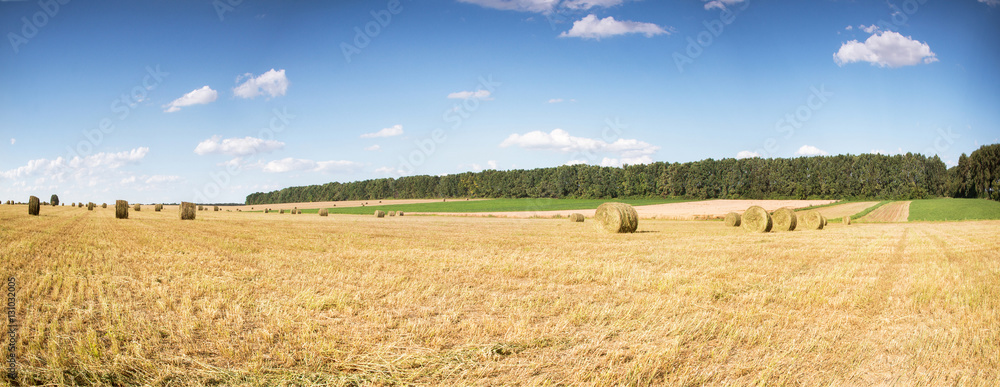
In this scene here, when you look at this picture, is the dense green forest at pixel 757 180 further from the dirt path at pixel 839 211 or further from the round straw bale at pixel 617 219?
the round straw bale at pixel 617 219

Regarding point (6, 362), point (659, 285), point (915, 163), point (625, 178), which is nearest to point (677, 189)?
point (625, 178)

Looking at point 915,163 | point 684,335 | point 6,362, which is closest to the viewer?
point 6,362

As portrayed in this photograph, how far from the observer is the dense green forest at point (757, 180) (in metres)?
75.1

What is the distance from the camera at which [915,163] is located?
76000 millimetres

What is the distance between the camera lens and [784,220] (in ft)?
82.6

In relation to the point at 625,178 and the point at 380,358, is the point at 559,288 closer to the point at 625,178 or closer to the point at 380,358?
the point at 380,358

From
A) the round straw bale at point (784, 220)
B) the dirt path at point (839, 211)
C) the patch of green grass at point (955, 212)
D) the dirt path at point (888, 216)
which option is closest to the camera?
the round straw bale at point (784, 220)

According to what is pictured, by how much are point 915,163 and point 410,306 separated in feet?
307

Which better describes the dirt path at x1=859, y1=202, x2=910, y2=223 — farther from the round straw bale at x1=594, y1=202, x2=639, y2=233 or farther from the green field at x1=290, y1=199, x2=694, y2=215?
the green field at x1=290, y1=199, x2=694, y2=215

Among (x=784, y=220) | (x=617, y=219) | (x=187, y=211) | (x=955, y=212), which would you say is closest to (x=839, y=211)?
(x=955, y=212)

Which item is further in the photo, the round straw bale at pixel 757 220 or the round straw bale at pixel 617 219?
the round straw bale at pixel 757 220

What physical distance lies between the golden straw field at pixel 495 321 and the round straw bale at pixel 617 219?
1114cm

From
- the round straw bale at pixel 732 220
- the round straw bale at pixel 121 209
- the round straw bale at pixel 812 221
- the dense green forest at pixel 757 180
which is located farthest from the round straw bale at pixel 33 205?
the dense green forest at pixel 757 180

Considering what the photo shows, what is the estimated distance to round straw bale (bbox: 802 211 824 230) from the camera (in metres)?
27.6
